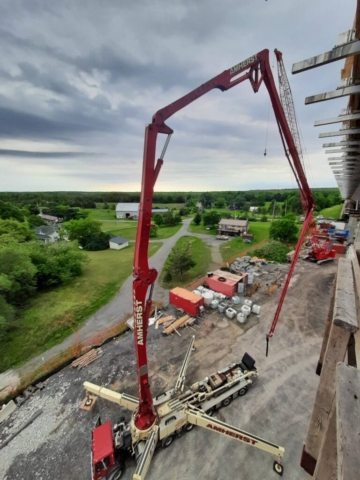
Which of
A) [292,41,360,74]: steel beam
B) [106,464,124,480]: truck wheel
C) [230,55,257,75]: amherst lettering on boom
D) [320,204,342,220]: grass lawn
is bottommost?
[106,464,124,480]: truck wheel

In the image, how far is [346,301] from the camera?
3625mm

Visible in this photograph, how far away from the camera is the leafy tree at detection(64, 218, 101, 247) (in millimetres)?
48206

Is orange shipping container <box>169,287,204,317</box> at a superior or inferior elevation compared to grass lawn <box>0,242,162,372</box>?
superior

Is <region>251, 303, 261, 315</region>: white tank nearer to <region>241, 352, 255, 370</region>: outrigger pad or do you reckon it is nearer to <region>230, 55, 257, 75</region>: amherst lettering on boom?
<region>241, 352, 255, 370</region>: outrigger pad

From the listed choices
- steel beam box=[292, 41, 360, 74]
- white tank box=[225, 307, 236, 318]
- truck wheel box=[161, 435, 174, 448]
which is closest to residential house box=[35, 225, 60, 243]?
white tank box=[225, 307, 236, 318]

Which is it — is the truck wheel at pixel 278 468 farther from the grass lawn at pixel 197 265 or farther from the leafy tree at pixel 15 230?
the leafy tree at pixel 15 230

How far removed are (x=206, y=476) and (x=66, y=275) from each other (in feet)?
82.1

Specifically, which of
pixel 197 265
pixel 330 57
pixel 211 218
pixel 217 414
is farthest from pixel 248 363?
pixel 211 218

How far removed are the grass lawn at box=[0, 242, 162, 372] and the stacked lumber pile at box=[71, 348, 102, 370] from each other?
166 inches

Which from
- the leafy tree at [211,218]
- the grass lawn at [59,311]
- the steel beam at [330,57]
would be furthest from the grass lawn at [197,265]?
the steel beam at [330,57]

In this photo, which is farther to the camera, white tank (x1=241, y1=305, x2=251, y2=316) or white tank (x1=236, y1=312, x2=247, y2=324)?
white tank (x1=241, y1=305, x2=251, y2=316)

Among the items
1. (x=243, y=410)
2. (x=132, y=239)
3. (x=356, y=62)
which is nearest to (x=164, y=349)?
(x=243, y=410)

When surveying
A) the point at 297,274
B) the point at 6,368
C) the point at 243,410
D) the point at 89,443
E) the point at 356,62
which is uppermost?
the point at 356,62

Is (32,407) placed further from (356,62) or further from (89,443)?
(356,62)
